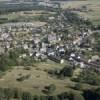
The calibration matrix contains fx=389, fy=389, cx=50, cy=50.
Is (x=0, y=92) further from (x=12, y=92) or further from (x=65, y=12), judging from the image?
(x=65, y=12)

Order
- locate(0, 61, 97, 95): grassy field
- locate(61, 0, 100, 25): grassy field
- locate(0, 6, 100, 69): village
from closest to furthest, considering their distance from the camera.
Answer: locate(0, 61, 97, 95): grassy field, locate(0, 6, 100, 69): village, locate(61, 0, 100, 25): grassy field

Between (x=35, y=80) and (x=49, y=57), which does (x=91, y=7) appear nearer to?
(x=49, y=57)

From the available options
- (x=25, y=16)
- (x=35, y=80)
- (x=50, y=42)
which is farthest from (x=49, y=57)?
(x=25, y=16)

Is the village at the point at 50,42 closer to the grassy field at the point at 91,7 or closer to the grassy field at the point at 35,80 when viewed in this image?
the grassy field at the point at 35,80

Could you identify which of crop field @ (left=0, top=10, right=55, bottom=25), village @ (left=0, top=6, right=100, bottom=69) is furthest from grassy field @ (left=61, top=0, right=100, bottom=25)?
crop field @ (left=0, top=10, right=55, bottom=25)

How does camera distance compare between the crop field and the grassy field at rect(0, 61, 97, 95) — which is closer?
the grassy field at rect(0, 61, 97, 95)

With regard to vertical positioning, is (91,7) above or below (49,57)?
above

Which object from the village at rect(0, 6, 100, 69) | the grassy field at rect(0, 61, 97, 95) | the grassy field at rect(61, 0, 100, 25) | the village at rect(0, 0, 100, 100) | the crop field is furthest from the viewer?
the grassy field at rect(61, 0, 100, 25)

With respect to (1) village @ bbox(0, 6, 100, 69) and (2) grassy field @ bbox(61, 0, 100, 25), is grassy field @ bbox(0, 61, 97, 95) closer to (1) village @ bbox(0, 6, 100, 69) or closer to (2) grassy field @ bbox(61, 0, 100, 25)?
(1) village @ bbox(0, 6, 100, 69)

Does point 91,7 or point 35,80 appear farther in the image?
point 91,7

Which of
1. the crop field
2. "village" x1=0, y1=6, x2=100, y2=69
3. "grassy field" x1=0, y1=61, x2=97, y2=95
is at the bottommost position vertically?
"village" x1=0, y1=6, x2=100, y2=69

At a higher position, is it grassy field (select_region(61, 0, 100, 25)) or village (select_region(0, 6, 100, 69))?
grassy field (select_region(61, 0, 100, 25))

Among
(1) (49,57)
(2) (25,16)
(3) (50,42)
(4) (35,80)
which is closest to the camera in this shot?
(4) (35,80)
